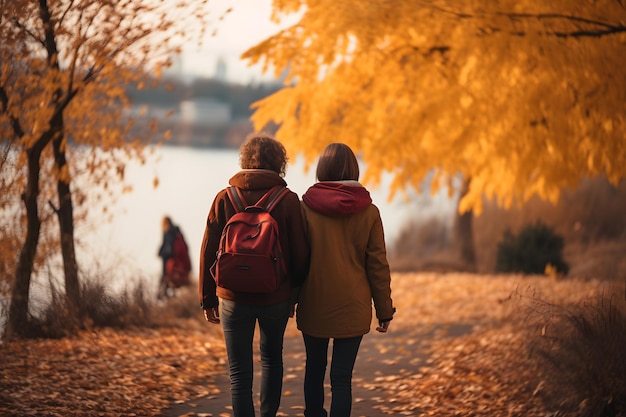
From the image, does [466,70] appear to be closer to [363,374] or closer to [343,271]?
[363,374]

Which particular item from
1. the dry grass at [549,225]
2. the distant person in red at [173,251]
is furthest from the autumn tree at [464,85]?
the dry grass at [549,225]

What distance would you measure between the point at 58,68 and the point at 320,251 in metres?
4.50

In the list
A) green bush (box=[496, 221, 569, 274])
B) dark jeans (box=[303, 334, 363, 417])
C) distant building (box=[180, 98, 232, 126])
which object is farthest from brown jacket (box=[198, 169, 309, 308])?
distant building (box=[180, 98, 232, 126])

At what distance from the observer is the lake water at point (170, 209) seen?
8977 millimetres

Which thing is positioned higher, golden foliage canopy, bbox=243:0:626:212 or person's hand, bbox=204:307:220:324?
golden foliage canopy, bbox=243:0:626:212

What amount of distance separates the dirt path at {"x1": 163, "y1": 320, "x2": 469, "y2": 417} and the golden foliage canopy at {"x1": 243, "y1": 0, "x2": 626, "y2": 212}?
2268 millimetres

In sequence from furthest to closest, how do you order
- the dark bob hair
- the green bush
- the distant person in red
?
1. the green bush
2. the distant person in red
3. the dark bob hair

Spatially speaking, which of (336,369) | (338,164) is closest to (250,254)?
(338,164)

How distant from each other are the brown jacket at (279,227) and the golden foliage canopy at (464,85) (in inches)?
143

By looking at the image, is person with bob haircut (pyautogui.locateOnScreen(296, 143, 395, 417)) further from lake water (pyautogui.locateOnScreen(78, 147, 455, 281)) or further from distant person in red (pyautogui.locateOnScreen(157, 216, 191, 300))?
distant person in red (pyautogui.locateOnScreen(157, 216, 191, 300))

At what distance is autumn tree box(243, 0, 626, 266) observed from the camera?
7133 mm

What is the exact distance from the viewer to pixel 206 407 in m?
5.96

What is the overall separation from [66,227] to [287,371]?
3.04 meters

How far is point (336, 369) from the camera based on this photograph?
14.1 ft
